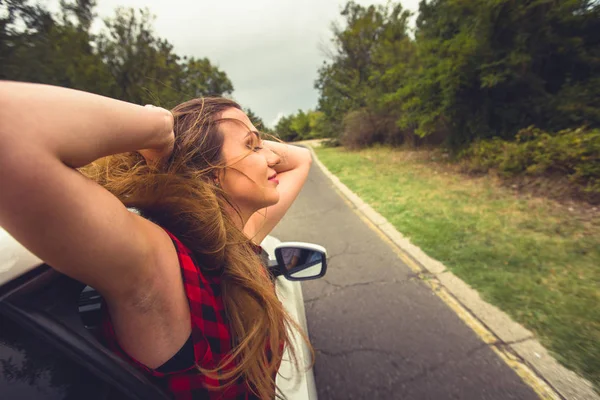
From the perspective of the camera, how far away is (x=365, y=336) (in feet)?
9.45

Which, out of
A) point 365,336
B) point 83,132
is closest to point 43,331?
point 83,132

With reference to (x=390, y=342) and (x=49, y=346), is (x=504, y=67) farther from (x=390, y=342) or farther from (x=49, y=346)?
(x=49, y=346)

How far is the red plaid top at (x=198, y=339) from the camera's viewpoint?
0.88m

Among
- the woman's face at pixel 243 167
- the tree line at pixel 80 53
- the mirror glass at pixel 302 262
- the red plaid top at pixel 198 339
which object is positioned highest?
the tree line at pixel 80 53

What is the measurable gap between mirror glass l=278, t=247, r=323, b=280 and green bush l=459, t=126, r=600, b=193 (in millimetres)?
6067

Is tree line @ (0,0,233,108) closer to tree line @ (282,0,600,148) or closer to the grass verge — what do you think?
the grass verge

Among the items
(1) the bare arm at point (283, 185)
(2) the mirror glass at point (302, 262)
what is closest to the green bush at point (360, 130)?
(1) the bare arm at point (283, 185)

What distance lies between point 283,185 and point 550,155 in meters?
6.90

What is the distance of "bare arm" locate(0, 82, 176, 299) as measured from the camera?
49 cm

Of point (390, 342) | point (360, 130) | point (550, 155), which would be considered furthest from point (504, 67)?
point (360, 130)

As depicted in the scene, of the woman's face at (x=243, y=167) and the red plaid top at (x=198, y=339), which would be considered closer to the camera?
the red plaid top at (x=198, y=339)

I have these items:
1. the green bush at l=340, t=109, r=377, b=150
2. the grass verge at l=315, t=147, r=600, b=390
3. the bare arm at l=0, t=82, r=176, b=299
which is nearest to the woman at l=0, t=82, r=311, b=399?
the bare arm at l=0, t=82, r=176, b=299

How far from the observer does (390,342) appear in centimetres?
276

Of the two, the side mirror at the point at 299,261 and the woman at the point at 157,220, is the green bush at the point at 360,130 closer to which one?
the side mirror at the point at 299,261
